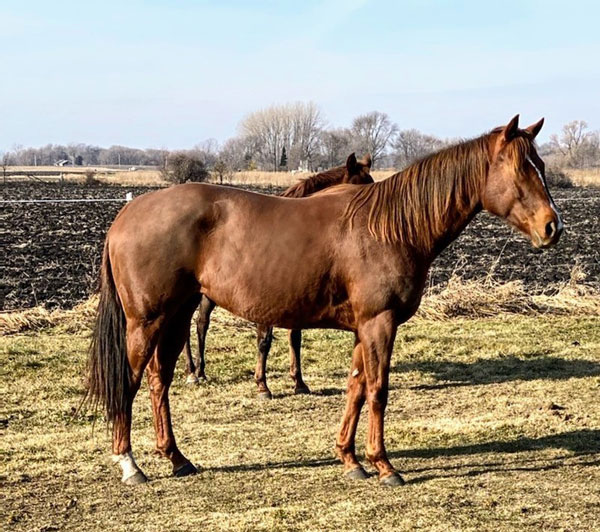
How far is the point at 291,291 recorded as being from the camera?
4.75 meters

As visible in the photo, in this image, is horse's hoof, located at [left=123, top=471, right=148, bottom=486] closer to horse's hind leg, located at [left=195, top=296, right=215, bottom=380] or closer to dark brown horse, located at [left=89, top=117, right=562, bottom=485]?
dark brown horse, located at [left=89, top=117, right=562, bottom=485]

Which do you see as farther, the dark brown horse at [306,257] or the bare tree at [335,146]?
the bare tree at [335,146]

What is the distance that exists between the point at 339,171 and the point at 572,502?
4.00 meters

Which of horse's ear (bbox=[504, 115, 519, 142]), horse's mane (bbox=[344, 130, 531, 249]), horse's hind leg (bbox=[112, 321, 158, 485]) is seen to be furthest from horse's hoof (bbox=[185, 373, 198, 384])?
horse's ear (bbox=[504, 115, 519, 142])

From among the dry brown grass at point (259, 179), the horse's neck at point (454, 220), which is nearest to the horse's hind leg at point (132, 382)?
the horse's neck at point (454, 220)

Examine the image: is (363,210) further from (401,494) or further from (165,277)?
(401,494)

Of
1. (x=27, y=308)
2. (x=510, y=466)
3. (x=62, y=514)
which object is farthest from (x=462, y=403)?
(x=27, y=308)

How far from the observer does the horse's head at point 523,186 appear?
14.8 feet

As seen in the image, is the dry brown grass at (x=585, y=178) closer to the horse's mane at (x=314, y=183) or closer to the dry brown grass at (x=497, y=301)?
→ the dry brown grass at (x=497, y=301)

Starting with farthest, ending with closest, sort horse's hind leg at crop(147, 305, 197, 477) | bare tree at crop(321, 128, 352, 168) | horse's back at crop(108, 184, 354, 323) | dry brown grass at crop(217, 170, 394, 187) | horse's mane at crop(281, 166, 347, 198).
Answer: bare tree at crop(321, 128, 352, 168), dry brown grass at crop(217, 170, 394, 187), horse's mane at crop(281, 166, 347, 198), horse's hind leg at crop(147, 305, 197, 477), horse's back at crop(108, 184, 354, 323)

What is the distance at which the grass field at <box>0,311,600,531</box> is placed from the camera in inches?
165

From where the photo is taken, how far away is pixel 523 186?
4539 mm

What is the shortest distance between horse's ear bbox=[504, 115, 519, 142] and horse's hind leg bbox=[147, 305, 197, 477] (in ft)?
7.30

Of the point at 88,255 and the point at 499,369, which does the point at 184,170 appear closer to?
the point at 88,255
